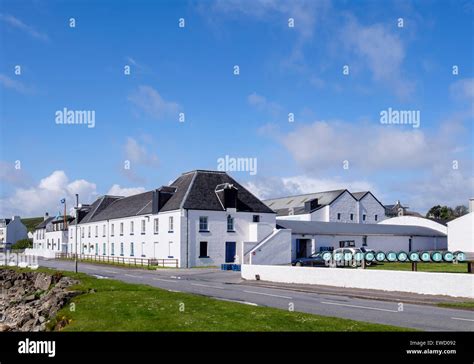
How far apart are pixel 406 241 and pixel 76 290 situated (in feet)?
156

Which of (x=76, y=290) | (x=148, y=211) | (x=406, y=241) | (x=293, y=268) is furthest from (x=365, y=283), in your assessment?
(x=406, y=241)

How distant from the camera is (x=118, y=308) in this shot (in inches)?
692

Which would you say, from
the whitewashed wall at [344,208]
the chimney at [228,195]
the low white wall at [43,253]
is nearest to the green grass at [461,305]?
the chimney at [228,195]

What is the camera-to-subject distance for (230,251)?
167 ft

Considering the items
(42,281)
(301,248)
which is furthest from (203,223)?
(42,281)

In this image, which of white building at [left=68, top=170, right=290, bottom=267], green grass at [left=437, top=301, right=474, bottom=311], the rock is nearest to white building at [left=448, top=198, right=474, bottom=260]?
white building at [left=68, top=170, right=290, bottom=267]

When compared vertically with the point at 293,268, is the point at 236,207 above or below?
above

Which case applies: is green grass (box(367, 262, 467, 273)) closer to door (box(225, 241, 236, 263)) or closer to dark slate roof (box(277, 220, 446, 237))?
dark slate roof (box(277, 220, 446, 237))

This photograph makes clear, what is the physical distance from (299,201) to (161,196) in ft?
109

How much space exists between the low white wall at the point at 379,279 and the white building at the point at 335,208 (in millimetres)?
42319

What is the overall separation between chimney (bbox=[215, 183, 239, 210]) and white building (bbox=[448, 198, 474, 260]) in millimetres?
29222

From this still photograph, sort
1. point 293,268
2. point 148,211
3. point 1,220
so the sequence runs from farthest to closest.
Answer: point 1,220 → point 148,211 → point 293,268

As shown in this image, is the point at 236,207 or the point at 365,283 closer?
the point at 365,283
